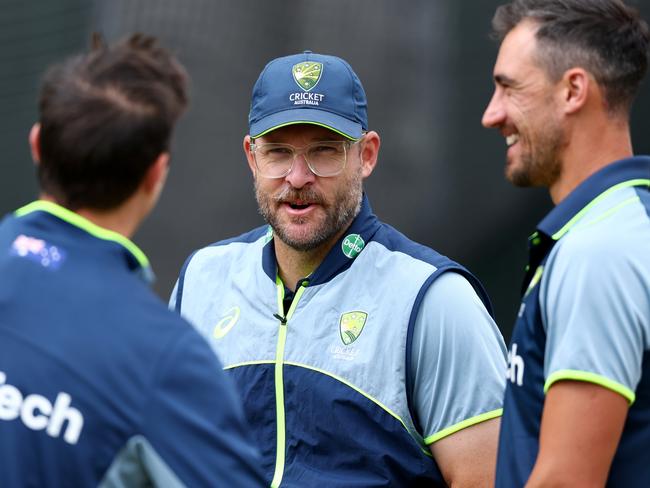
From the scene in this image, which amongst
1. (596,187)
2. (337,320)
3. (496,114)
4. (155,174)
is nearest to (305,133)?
(337,320)

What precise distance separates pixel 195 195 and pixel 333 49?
849 millimetres

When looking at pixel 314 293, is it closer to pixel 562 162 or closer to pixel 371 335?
pixel 371 335

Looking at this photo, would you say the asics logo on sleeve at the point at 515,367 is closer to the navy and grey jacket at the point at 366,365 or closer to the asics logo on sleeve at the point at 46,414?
the navy and grey jacket at the point at 366,365

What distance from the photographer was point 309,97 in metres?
2.79

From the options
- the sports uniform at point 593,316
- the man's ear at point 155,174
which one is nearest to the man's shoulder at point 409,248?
the sports uniform at point 593,316

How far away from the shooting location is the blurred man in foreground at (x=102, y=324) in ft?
5.19

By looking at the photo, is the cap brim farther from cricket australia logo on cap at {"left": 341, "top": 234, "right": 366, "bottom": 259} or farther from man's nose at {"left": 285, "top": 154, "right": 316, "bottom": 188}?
cricket australia logo on cap at {"left": 341, "top": 234, "right": 366, "bottom": 259}

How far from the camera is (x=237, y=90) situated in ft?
15.9

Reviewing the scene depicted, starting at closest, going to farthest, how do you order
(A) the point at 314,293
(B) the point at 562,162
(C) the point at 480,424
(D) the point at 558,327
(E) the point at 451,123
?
(D) the point at 558,327, (B) the point at 562,162, (C) the point at 480,424, (A) the point at 314,293, (E) the point at 451,123

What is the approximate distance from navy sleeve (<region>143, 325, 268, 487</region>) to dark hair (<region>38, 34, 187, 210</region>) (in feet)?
0.84

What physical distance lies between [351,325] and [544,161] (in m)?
0.73

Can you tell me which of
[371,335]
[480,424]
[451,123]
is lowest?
[480,424]

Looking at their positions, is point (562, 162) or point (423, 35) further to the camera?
point (423, 35)

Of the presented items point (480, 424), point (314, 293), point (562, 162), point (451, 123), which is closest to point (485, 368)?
point (480, 424)
